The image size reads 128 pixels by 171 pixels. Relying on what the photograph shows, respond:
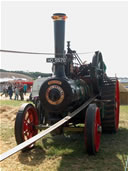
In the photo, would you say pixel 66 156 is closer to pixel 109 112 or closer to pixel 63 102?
pixel 63 102

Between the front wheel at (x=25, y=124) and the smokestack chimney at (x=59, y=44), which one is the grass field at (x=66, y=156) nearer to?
the front wheel at (x=25, y=124)

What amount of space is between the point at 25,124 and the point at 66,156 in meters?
1.04

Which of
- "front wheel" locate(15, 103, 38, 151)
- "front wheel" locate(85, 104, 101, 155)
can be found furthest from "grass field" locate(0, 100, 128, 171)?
"front wheel" locate(15, 103, 38, 151)

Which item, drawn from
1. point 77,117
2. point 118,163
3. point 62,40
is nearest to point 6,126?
point 77,117

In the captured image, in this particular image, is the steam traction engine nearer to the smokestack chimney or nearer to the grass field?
the smokestack chimney

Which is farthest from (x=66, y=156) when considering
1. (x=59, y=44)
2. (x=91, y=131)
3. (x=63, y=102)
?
(x=59, y=44)

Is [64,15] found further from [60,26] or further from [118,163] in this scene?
[118,163]

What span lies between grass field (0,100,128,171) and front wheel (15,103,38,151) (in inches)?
10.9

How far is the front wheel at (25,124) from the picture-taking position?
4.55 metres

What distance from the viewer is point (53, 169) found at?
3.76 meters

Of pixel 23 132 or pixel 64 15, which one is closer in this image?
pixel 23 132

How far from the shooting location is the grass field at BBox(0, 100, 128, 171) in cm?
386

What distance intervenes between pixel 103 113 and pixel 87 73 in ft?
4.30

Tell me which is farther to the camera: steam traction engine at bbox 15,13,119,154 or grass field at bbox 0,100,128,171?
steam traction engine at bbox 15,13,119,154
